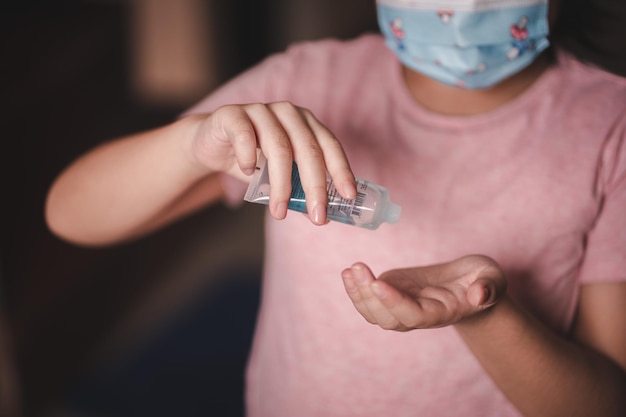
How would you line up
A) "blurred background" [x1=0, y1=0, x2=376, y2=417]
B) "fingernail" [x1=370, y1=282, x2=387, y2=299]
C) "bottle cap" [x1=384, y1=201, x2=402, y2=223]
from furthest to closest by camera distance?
"blurred background" [x1=0, y1=0, x2=376, y2=417]
"bottle cap" [x1=384, y1=201, x2=402, y2=223]
"fingernail" [x1=370, y1=282, x2=387, y2=299]

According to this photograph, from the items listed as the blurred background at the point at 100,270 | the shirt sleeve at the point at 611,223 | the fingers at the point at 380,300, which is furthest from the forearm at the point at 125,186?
the blurred background at the point at 100,270

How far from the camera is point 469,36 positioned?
25.7 inches

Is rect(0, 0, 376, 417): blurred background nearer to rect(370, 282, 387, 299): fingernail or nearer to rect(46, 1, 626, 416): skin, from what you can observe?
rect(46, 1, 626, 416): skin

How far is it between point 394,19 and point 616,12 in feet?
0.75

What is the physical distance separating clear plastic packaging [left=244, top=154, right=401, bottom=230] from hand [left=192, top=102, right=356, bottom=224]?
2 centimetres

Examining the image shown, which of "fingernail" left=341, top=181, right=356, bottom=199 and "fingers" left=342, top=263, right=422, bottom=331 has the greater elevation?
"fingernail" left=341, top=181, right=356, bottom=199

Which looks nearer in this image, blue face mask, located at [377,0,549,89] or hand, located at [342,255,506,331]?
hand, located at [342,255,506,331]

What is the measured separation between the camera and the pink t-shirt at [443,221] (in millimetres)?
641

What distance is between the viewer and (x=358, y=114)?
728 mm

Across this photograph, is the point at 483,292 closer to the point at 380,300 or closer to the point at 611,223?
the point at 380,300

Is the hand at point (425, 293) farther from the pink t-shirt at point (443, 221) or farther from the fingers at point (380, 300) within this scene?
the pink t-shirt at point (443, 221)

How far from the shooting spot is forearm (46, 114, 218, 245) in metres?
0.63

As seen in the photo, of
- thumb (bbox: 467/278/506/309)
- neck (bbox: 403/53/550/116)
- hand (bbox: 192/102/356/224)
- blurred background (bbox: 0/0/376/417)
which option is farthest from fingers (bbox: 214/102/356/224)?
blurred background (bbox: 0/0/376/417)

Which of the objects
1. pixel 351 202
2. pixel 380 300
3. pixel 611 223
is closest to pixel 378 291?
pixel 380 300
